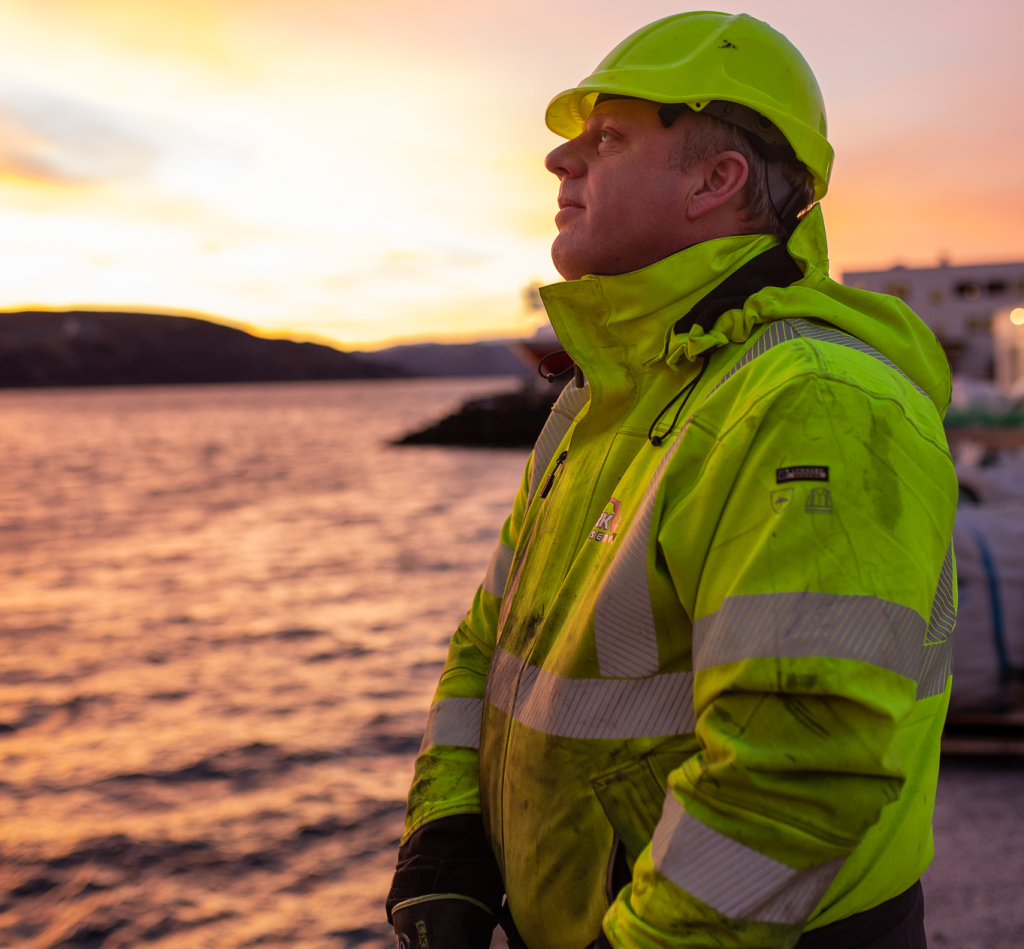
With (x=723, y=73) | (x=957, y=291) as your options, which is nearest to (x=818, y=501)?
(x=723, y=73)

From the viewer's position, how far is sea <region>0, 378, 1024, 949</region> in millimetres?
4512

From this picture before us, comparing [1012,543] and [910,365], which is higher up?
[910,365]

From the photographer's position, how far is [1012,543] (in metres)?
4.68

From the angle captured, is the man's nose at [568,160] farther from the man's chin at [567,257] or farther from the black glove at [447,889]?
the black glove at [447,889]

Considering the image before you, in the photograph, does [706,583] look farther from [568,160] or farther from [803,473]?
[568,160]

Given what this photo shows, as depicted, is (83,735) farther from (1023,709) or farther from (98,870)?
(1023,709)

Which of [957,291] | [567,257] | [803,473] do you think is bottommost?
[803,473]

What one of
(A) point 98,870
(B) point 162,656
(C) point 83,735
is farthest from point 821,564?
(B) point 162,656

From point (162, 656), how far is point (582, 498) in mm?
9154

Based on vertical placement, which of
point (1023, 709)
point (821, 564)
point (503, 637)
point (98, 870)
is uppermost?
point (821, 564)

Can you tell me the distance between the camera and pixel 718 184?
4.98 feet

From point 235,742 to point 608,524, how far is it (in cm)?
635

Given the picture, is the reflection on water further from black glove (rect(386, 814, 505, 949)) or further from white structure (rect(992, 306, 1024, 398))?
white structure (rect(992, 306, 1024, 398))

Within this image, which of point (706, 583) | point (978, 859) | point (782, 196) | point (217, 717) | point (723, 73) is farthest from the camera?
point (217, 717)
